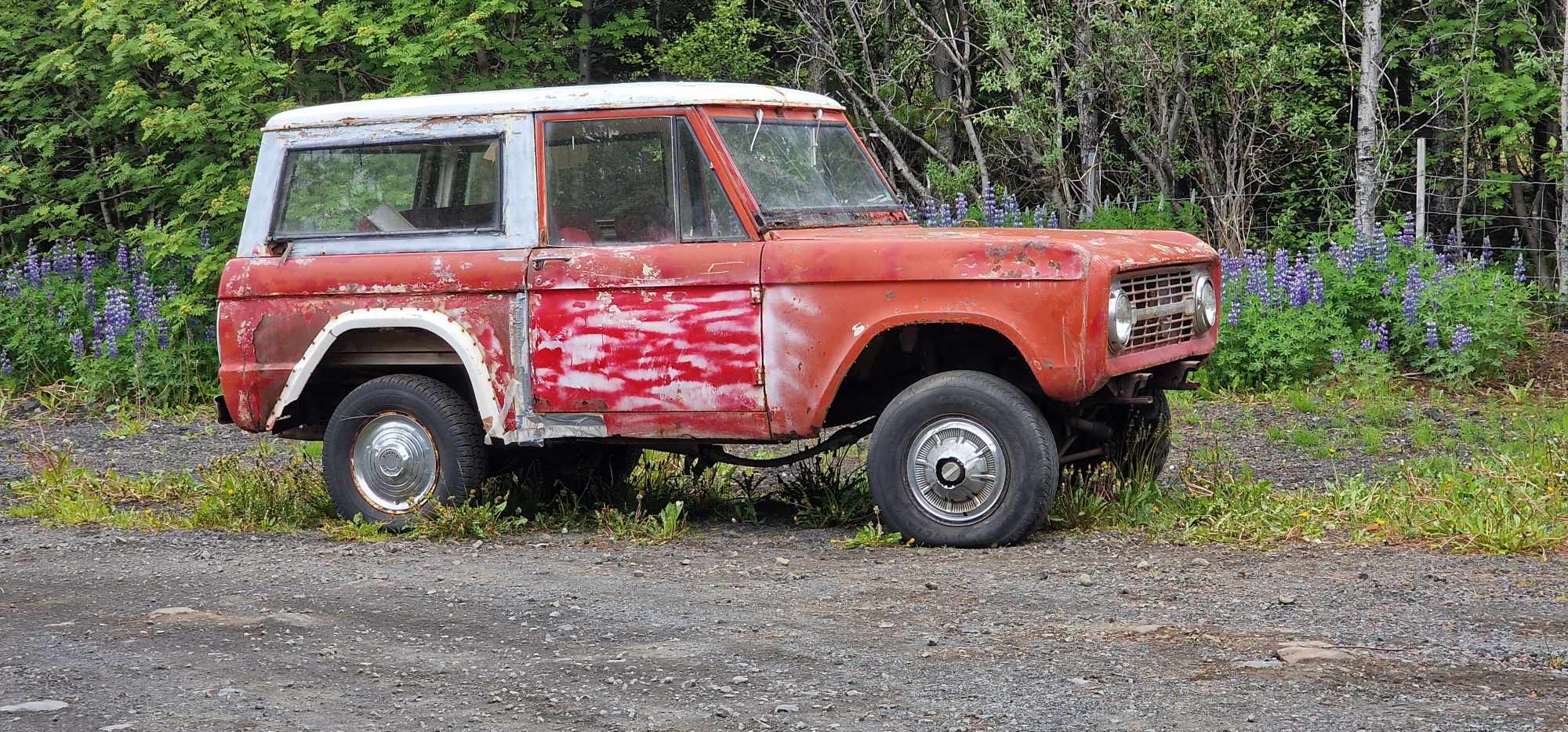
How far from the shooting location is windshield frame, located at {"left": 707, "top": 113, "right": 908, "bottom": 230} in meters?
6.49

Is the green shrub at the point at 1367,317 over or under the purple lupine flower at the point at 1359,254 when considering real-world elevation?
under

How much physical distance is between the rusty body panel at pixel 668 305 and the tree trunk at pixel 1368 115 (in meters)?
6.39

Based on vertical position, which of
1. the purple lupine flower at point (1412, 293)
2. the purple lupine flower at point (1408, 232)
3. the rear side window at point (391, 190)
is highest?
the rear side window at point (391, 190)

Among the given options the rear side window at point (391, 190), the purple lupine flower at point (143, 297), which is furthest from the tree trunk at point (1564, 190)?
the purple lupine flower at point (143, 297)

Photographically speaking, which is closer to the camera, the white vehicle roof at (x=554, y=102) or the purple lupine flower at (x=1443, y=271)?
the white vehicle roof at (x=554, y=102)

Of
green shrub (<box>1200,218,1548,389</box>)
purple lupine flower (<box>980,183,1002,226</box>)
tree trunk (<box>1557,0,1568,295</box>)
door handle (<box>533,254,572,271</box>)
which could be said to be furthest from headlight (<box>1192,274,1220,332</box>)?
tree trunk (<box>1557,0,1568,295</box>)

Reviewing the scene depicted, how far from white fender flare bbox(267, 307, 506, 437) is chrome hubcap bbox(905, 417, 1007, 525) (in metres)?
1.70

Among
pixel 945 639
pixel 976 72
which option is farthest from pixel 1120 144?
pixel 945 639

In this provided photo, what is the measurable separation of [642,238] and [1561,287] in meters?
8.10

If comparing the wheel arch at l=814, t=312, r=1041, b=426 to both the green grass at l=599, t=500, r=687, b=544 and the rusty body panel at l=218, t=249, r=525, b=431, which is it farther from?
the rusty body panel at l=218, t=249, r=525, b=431

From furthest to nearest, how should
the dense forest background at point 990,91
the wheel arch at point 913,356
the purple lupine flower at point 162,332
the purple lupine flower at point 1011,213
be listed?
the dense forest background at point 990,91
the purple lupine flower at point 1011,213
the purple lupine flower at point 162,332
the wheel arch at point 913,356

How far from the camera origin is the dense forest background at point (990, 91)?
12359mm

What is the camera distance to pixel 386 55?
1259 centimetres

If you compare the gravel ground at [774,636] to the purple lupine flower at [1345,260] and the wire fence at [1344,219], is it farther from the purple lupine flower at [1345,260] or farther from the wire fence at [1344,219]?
the wire fence at [1344,219]
